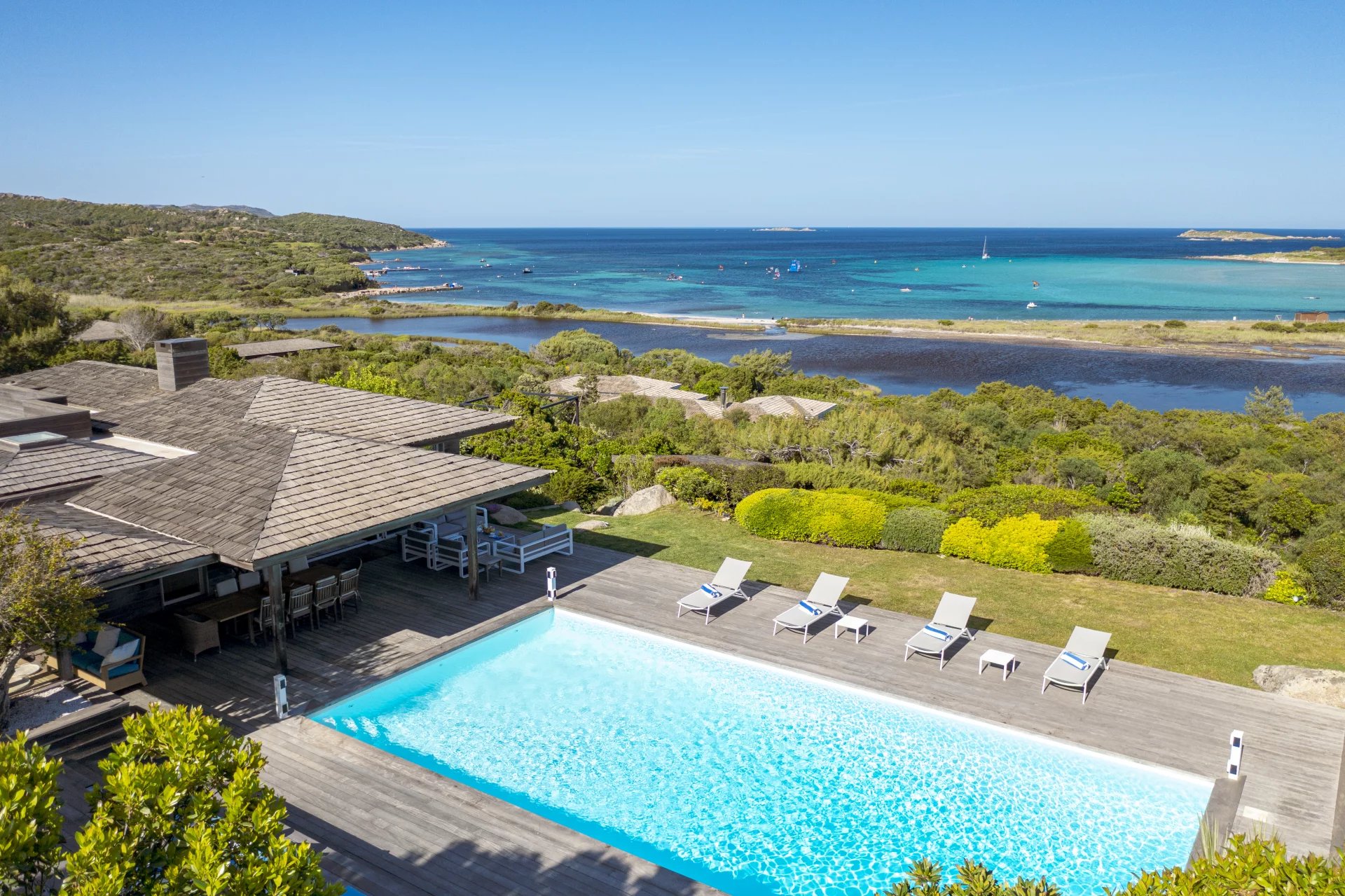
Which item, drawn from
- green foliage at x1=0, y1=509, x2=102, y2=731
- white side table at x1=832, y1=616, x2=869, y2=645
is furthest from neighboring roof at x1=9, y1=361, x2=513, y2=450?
white side table at x1=832, y1=616, x2=869, y2=645

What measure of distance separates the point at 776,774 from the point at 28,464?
10662mm

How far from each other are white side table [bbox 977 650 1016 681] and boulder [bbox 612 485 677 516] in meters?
8.78

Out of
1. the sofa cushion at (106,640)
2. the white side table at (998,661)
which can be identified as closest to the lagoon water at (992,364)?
the white side table at (998,661)

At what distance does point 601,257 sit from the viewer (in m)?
180

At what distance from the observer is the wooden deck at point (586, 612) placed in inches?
283

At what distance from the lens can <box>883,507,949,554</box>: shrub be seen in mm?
15758

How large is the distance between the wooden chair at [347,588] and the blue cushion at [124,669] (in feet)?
8.68

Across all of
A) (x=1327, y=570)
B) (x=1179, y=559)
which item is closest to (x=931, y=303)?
(x=1179, y=559)

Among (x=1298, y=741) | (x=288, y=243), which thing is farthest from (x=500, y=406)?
(x=288, y=243)

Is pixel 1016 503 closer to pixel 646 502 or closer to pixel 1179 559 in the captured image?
pixel 1179 559

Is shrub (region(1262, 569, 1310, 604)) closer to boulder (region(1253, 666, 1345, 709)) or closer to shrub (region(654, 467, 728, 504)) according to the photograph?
boulder (region(1253, 666, 1345, 709))

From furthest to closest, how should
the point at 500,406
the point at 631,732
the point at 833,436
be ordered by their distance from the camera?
1. the point at 500,406
2. the point at 833,436
3. the point at 631,732

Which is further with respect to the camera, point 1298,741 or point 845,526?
point 845,526

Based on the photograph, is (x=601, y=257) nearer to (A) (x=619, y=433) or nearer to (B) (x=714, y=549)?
(A) (x=619, y=433)
